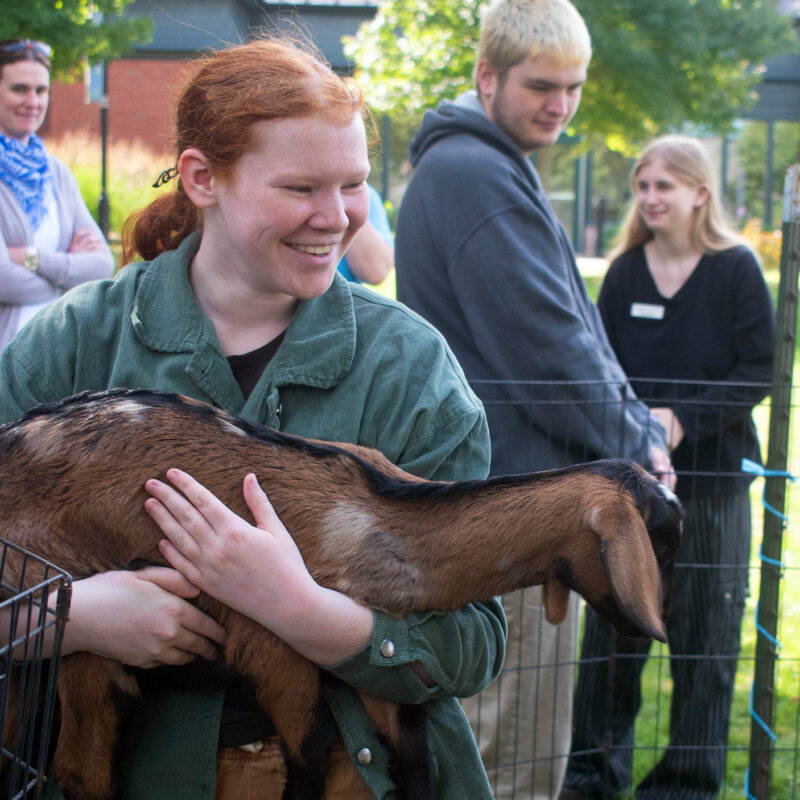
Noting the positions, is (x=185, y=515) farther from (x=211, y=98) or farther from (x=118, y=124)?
(x=118, y=124)

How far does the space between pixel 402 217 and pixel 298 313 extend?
2.01 m

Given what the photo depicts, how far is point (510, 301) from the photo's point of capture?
3.77 metres

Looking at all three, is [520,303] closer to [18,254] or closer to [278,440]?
[278,440]

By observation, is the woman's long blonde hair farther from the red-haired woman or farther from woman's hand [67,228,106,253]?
the red-haired woman

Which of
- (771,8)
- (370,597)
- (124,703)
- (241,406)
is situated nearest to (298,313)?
(241,406)

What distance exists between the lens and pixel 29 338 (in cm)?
219

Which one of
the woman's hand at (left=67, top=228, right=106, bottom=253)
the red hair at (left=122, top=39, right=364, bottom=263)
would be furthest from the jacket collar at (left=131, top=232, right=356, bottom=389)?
the woman's hand at (left=67, top=228, right=106, bottom=253)

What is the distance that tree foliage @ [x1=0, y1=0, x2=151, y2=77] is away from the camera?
420 inches

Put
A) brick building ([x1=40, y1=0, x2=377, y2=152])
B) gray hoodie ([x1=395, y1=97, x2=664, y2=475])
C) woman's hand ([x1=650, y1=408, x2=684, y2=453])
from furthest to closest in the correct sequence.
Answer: brick building ([x1=40, y1=0, x2=377, y2=152]), woman's hand ([x1=650, y1=408, x2=684, y2=453]), gray hoodie ([x1=395, y1=97, x2=664, y2=475])

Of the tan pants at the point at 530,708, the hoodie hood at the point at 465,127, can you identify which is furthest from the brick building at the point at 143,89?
the tan pants at the point at 530,708

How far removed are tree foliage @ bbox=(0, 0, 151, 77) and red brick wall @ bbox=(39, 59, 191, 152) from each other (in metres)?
16.4

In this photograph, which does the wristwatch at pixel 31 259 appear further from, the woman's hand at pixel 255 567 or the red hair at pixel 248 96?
the woman's hand at pixel 255 567

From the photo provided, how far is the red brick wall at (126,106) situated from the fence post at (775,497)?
27.6m

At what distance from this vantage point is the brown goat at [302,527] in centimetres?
193
